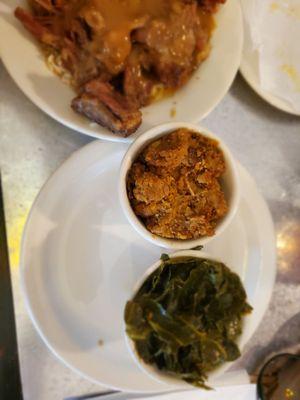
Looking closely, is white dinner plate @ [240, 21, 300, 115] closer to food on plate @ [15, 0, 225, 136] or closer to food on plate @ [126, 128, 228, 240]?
food on plate @ [15, 0, 225, 136]

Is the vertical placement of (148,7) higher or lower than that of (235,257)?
higher

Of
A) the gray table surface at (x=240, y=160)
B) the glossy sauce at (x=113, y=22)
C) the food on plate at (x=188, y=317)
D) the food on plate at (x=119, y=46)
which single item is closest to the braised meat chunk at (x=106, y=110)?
the food on plate at (x=119, y=46)

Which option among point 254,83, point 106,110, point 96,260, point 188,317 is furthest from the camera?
point 254,83

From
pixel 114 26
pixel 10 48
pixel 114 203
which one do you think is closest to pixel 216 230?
pixel 114 203

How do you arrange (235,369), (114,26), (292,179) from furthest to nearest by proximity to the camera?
(292,179)
(235,369)
(114,26)

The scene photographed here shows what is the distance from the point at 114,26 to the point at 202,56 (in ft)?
0.99

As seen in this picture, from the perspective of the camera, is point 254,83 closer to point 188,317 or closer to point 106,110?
point 106,110

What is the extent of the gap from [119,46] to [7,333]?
0.96m

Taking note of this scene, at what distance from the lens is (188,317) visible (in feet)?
3.98

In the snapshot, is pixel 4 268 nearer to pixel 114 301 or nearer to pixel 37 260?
pixel 37 260

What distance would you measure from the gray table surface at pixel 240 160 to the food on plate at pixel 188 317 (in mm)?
441

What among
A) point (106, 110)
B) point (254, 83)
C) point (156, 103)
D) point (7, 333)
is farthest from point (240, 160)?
point (7, 333)

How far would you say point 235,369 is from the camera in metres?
1.62

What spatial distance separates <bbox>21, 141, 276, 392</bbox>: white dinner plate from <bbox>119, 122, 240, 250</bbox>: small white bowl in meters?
0.18
